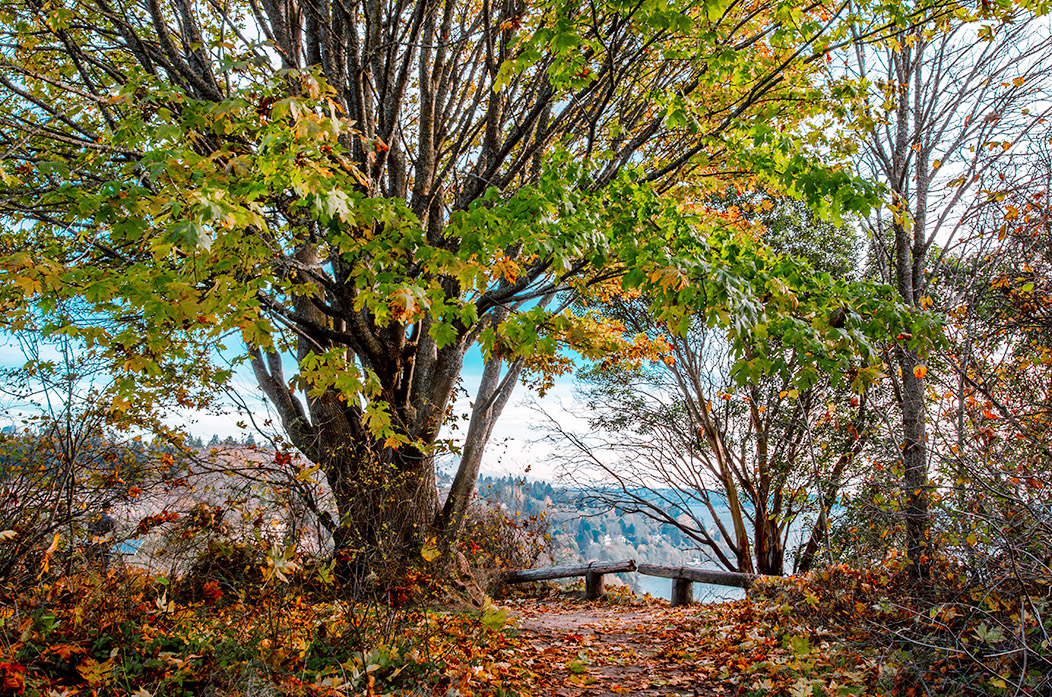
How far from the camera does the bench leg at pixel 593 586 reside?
1084cm

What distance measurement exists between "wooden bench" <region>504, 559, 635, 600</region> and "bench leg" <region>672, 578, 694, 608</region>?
2.63 feet

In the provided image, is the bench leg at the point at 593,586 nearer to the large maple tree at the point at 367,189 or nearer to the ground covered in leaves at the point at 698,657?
the ground covered in leaves at the point at 698,657

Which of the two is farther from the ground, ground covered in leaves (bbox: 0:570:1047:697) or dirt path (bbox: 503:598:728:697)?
ground covered in leaves (bbox: 0:570:1047:697)

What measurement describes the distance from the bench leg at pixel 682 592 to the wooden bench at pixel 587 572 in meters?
0.80

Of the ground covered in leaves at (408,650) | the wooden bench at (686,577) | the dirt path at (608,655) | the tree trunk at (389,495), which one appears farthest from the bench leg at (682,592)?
the tree trunk at (389,495)

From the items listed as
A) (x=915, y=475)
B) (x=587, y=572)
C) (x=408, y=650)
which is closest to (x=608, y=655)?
(x=408, y=650)

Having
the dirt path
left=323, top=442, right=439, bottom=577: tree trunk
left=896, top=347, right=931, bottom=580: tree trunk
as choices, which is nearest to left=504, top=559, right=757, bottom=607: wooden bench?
the dirt path

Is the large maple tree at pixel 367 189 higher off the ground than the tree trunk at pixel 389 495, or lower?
higher

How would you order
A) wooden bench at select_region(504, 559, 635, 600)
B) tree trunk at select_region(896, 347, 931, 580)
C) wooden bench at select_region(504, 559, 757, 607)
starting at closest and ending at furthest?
tree trunk at select_region(896, 347, 931, 580) → wooden bench at select_region(504, 559, 757, 607) → wooden bench at select_region(504, 559, 635, 600)

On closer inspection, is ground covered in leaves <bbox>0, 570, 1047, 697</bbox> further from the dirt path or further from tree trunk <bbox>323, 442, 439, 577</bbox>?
tree trunk <bbox>323, 442, 439, 577</bbox>

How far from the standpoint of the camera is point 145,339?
473 centimetres

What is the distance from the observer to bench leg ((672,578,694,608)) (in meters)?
10.0

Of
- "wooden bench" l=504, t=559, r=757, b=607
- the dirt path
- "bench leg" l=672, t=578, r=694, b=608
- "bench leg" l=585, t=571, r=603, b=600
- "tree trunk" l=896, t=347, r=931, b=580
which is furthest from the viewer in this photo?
"bench leg" l=585, t=571, r=603, b=600

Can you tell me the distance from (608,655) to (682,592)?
5131 millimetres
